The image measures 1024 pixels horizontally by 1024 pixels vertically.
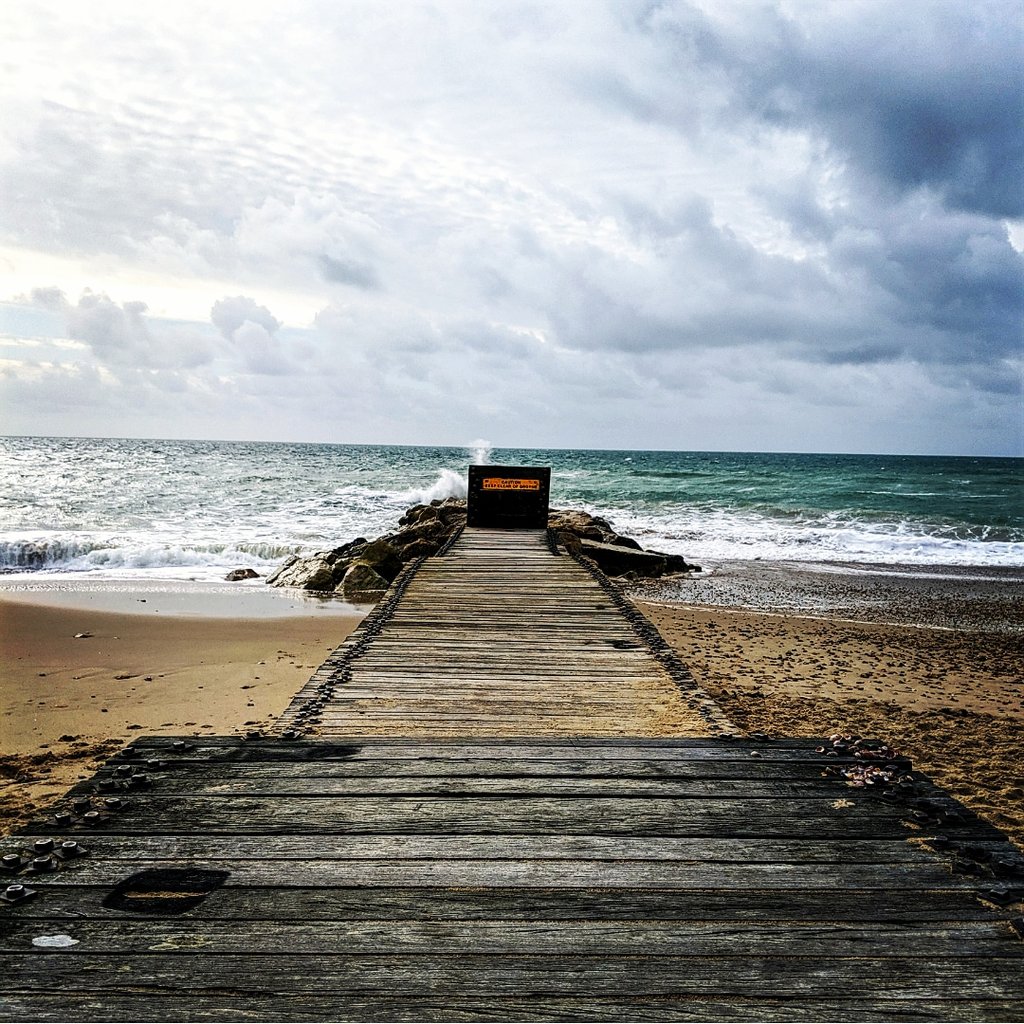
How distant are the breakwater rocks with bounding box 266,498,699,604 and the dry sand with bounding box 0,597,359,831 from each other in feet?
7.05

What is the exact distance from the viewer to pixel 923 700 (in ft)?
26.3

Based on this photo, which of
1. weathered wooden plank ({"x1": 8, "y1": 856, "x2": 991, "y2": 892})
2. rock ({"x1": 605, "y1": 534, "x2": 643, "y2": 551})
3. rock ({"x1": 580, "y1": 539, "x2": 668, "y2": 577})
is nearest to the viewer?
weathered wooden plank ({"x1": 8, "y1": 856, "x2": 991, "y2": 892})

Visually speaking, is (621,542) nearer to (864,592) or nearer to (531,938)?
(864,592)

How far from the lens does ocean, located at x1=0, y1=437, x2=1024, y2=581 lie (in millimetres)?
18688

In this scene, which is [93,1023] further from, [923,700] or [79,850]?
[923,700]

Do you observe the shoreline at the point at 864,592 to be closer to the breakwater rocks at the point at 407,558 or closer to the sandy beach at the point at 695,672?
the sandy beach at the point at 695,672

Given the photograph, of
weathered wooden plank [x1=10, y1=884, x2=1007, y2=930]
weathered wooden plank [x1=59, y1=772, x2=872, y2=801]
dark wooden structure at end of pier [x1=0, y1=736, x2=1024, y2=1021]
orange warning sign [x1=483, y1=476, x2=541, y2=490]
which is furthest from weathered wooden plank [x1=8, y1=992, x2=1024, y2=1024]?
orange warning sign [x1=483, y1=476, x2=541, y2=490]

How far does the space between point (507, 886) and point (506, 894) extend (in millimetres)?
47

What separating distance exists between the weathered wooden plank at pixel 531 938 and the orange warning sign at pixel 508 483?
1258 centimetres

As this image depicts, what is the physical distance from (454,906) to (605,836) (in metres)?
0.67

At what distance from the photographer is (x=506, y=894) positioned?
237cm

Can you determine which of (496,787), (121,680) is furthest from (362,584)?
(496,787)

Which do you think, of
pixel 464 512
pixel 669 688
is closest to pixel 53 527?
pixel 464 512

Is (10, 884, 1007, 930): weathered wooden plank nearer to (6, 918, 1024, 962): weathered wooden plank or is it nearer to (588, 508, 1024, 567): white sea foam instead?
(6, 918, 1024, 962): weathered wooden plank
